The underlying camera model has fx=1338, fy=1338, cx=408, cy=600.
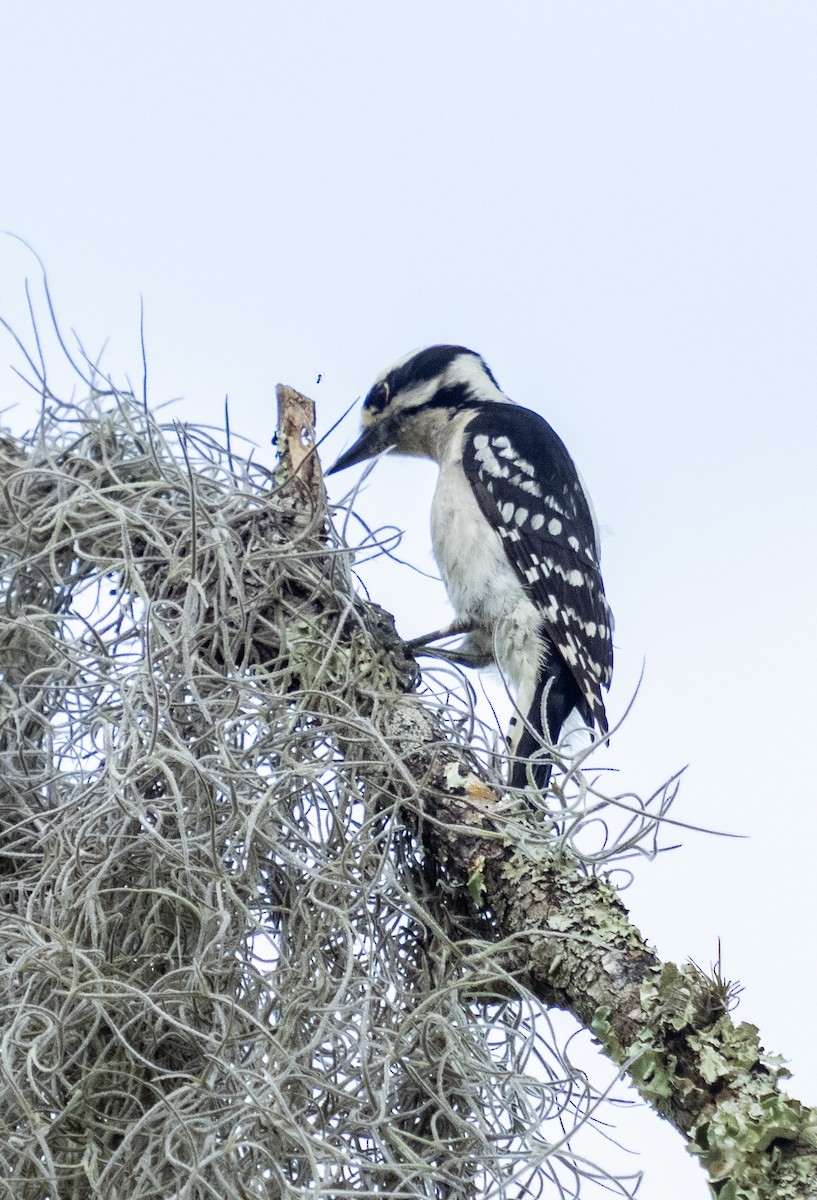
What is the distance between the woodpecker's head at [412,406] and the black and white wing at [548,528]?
4.4 inches

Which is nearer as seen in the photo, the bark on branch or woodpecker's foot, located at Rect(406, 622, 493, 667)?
the bark on branch

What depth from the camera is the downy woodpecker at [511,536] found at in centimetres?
244

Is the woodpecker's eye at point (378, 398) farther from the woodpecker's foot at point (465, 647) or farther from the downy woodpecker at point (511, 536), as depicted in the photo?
the woodpecker's foot at point (465, 647)

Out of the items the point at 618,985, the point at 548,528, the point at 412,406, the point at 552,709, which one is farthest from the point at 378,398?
the point at 618,985

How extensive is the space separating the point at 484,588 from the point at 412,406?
65 cm

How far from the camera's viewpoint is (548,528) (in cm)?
262

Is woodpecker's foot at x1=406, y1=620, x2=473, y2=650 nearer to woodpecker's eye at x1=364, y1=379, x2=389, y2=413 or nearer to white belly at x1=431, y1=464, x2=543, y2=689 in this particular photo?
white belly at x1=431, y1=464, x2=543, y2=689

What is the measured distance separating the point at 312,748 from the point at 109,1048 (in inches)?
17.1

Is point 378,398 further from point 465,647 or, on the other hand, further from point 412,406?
point 465,647

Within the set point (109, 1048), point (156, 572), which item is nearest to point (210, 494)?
point (156, 572)

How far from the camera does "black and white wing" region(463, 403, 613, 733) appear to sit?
8.05 feet

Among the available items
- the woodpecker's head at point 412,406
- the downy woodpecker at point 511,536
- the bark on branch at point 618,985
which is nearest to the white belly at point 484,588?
the downy woodpecker at point 511,536

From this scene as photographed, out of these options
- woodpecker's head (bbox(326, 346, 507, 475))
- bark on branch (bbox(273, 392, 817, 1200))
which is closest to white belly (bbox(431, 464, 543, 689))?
woodpecker's head (bbox(326, 346, 507, 475))

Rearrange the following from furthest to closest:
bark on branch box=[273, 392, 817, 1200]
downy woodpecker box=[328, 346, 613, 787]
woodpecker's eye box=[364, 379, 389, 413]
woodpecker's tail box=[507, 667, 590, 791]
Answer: woodpecker's eye box=[364, 379, 389, 413] → downy woodpecker box=[328, 346, 613, 787] → woodpecker's tail box=[507, 667, 590, 791] → bark on branch box=[273, 392, 817, 1200]
